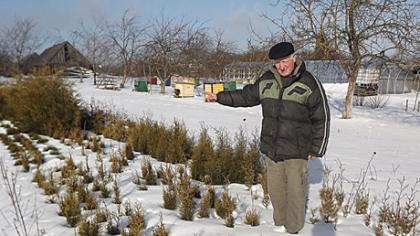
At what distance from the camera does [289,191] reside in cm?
357

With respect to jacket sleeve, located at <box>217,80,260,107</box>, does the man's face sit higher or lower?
higher

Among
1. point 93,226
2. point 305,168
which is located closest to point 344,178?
point 305,168

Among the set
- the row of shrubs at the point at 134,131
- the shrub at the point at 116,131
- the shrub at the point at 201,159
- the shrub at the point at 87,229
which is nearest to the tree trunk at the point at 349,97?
the row of shrubs at the point at 134,131

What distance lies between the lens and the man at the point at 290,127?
3328mm

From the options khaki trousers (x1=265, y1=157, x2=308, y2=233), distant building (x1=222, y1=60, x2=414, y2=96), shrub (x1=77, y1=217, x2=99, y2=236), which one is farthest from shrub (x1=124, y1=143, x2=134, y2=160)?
distant building (x1=222, y1=60, x2=414, y2=96)

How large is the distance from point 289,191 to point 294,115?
73 centimetres

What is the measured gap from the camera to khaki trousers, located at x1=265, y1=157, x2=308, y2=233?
3494 mm

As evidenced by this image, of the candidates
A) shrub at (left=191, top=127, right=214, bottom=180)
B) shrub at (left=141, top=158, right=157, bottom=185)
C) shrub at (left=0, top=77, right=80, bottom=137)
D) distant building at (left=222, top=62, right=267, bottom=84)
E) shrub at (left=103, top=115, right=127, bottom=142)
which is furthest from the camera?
distant building at (left=222, top=62, right=267, bottom=84)

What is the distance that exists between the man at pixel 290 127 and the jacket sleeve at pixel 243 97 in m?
0.14

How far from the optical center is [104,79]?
113 ft

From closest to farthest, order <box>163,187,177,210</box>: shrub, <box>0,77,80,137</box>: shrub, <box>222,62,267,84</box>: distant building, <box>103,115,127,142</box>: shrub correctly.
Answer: <box>163,187,177,210</box>: shrub, <box>103,115,127,142</box>: shrub, <box>0,77,80,137</box>: shrub, <box>222,62,267,84</box>: distant building

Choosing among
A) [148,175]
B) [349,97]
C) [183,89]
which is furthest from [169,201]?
[183,89]

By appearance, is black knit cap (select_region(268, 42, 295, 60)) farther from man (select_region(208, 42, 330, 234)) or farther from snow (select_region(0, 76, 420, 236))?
snow (select_region(0, 76, 420, 236))

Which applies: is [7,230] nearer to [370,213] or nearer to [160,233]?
[160,233]
